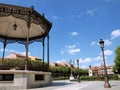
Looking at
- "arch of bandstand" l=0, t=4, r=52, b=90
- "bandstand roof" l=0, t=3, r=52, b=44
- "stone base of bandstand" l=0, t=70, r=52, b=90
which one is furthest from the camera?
"bandstand roof" l=0, t=3, r=52, b=44

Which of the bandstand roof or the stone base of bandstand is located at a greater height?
the bandstand roof

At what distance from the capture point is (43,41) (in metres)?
24.4

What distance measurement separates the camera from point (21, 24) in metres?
23.4

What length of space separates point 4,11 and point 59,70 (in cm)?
5079

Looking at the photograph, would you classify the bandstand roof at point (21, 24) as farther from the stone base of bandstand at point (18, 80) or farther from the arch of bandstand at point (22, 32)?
the stone base of bandstand at point (18, 80)

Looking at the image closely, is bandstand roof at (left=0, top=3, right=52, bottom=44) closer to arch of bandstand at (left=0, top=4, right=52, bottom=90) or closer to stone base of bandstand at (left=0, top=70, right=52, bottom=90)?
arch of bandstand at (left=0, top=4, right=52, bottom=90)

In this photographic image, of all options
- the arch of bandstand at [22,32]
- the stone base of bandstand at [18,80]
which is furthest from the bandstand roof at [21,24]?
the stone base of bandstand at [18,80]

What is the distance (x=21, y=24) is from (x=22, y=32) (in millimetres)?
2365

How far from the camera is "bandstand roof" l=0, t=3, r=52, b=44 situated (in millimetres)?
17547

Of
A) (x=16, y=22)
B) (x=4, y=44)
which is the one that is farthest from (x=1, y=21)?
(x=4, y=44)

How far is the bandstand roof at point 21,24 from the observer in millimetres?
17547

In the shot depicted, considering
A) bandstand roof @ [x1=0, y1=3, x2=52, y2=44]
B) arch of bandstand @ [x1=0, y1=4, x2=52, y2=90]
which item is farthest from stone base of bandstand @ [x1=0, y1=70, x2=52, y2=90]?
bandstand roof @ [x1=0, y1=3, x2=52, y2=44]

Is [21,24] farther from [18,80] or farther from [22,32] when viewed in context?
[18,80]

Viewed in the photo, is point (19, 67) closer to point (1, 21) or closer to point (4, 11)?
point (4, 11)
